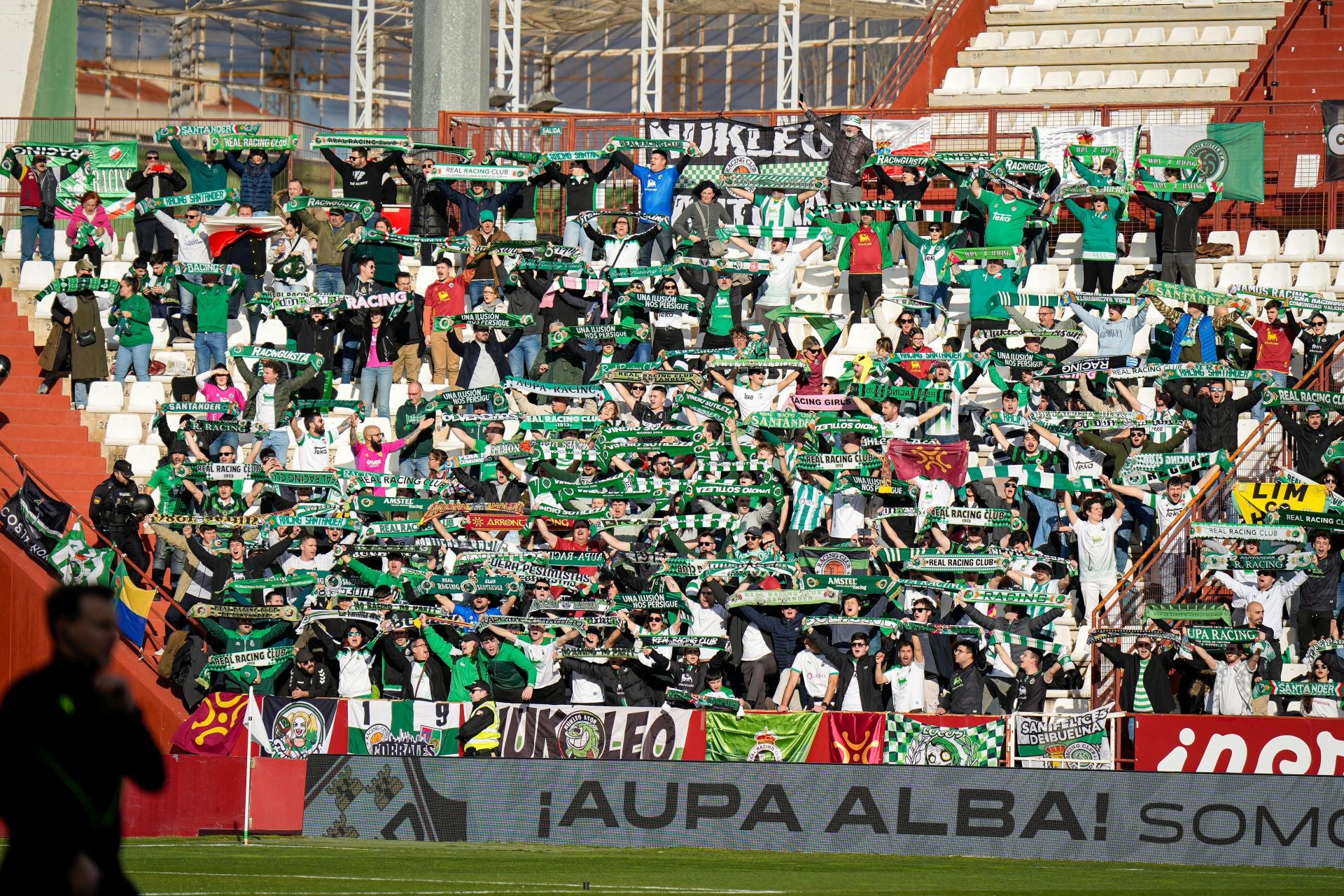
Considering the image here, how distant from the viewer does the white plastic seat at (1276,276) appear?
76.7 ft

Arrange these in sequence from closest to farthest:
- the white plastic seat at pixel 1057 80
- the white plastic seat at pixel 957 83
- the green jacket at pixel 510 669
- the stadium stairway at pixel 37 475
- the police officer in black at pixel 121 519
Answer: the green jacket at pixel 510 669
the stadium stairway at pixel 37 475
the police officer in black at pixel 121 519
the white plastic seat at pixel 1057 80
the white plastic seat at pixel 957 83

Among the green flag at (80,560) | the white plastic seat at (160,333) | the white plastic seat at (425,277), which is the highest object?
the white plastic seat at (425,277)

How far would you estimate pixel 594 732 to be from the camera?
55.4 ft

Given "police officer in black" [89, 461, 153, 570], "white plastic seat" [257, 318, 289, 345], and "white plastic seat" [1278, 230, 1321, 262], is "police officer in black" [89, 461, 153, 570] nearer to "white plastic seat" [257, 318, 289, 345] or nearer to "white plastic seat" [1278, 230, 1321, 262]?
"white plastic seat" [257, 318, 289, 345]

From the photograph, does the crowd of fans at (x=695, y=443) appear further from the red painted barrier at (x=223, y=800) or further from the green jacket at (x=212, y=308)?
the red painted barrier at (x=223, y=800)

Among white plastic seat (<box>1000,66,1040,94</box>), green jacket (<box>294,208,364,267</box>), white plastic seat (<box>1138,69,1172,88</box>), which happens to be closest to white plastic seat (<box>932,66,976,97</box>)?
white plastic seat (<box>1000,66,1040,94</box>)

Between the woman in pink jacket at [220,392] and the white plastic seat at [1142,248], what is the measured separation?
11532mm

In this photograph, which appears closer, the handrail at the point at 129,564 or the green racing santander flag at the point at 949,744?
the green racing santander flag at the point at 949,744

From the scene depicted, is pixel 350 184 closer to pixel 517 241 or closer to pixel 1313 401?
pixel 517 241

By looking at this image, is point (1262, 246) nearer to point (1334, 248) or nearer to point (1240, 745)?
point (1334, 248)

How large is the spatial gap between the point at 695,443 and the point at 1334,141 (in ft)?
33.1

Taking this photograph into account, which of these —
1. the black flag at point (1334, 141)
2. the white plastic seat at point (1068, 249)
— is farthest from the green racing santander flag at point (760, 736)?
the black flag at point (1334, 141)

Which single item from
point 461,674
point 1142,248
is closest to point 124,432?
point 461,674

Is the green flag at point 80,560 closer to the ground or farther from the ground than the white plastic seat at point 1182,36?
closer to the ground
